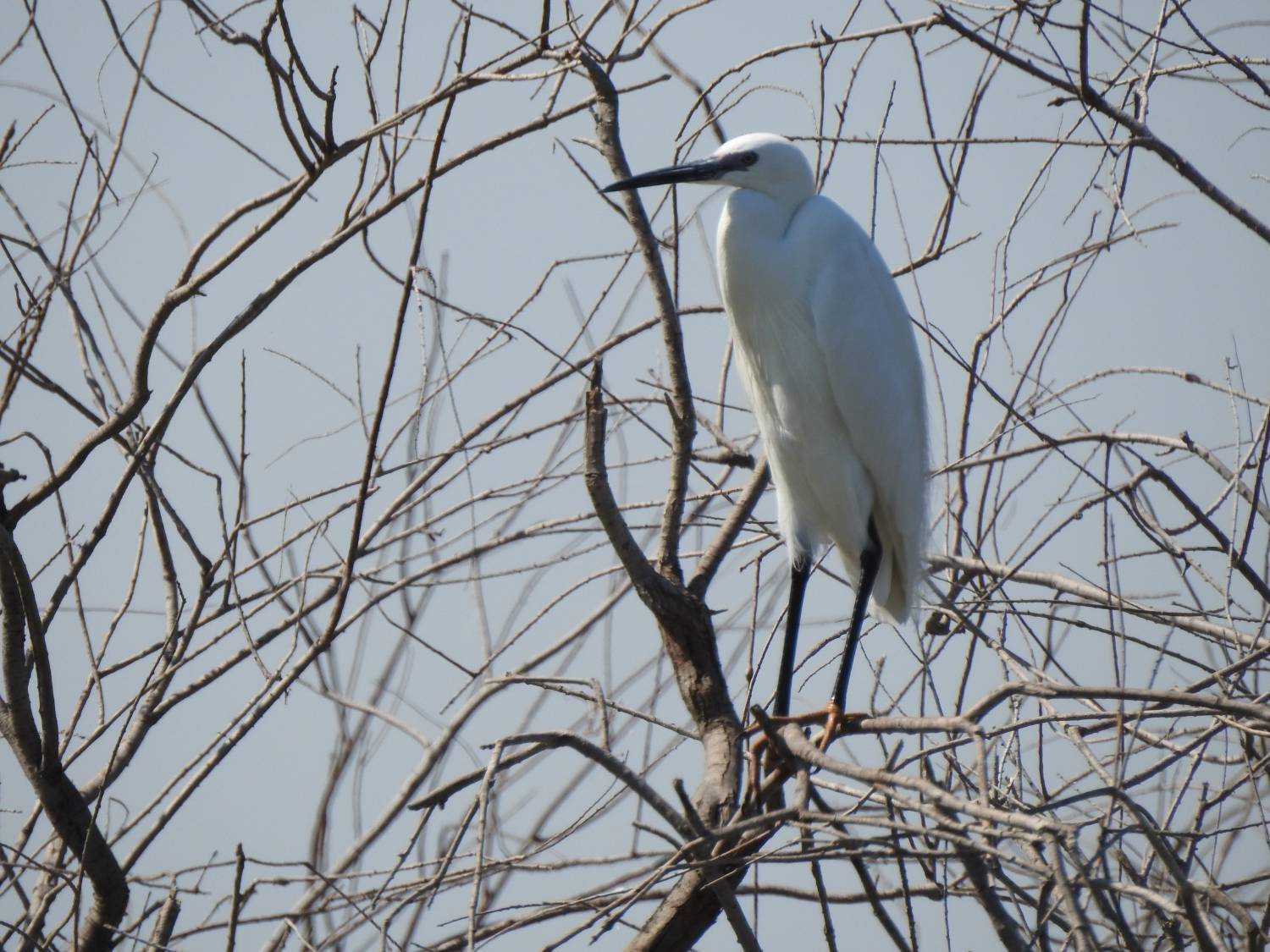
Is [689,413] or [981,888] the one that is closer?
[981,888]

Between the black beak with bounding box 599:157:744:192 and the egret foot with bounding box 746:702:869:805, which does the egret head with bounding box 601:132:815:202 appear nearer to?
the black beak with bounding box 599:157:744:192

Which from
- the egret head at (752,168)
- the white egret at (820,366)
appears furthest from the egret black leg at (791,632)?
the egret head at (752,168)

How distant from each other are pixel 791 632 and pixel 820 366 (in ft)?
2.48

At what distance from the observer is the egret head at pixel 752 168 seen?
3.36 metres

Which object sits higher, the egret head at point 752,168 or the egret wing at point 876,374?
the egret head at point 752,168

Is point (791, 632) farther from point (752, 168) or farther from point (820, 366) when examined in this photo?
point (752, 168)

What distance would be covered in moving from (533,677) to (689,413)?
0.70m

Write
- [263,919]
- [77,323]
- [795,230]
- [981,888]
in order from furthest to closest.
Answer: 1. [795,230]
2. [77,323]
3. [263,919]
4. [981,888]

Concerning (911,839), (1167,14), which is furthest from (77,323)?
(1167,14)

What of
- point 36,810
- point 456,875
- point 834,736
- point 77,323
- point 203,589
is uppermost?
point 77,323

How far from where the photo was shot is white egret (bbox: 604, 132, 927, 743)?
3.46m

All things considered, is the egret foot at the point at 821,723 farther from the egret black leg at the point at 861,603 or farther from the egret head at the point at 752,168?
the egret head at the point at 752,168

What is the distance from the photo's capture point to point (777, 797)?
2684mm

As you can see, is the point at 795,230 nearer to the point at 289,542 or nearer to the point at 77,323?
the point at 289,542
